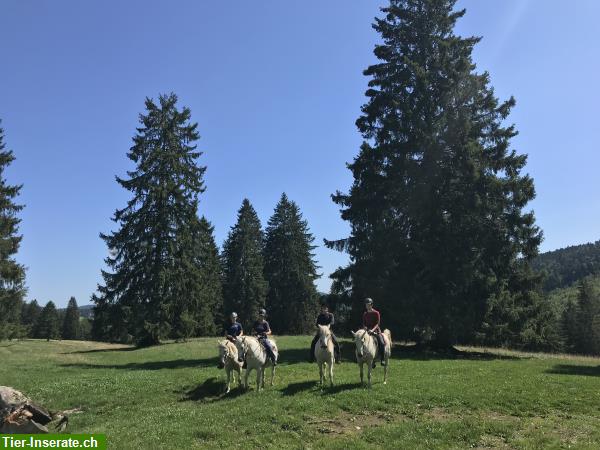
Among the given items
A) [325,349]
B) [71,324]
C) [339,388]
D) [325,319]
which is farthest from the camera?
[71,324]

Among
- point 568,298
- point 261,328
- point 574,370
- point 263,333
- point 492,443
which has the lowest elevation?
point 492,443

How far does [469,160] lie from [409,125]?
4.88 meters

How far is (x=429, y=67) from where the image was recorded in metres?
31.4

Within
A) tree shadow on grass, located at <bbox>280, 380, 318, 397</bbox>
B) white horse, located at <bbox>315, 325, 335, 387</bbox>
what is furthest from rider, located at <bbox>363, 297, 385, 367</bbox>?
tree shadow on grass, located at <bbox>280, 380, 318, 397</bbox>

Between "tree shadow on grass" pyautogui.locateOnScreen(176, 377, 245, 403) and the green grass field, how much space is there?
2.4 inches

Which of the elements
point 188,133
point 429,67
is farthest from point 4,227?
point 429,67

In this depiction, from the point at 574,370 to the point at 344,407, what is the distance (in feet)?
49.7

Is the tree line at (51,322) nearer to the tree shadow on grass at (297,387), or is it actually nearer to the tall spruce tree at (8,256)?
the tall spruce tree at (8,256)

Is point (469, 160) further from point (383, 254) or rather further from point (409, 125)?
point (383, 254)

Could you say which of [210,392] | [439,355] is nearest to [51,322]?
[439,355]

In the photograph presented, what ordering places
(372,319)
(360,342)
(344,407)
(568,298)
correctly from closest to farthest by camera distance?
(344,407)
(360,342)
(372,319)
(568,298)

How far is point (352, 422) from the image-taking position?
40.3 ft

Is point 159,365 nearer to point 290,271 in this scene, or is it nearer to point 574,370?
point 574,370

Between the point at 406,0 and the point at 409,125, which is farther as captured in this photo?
the point at 406,0
